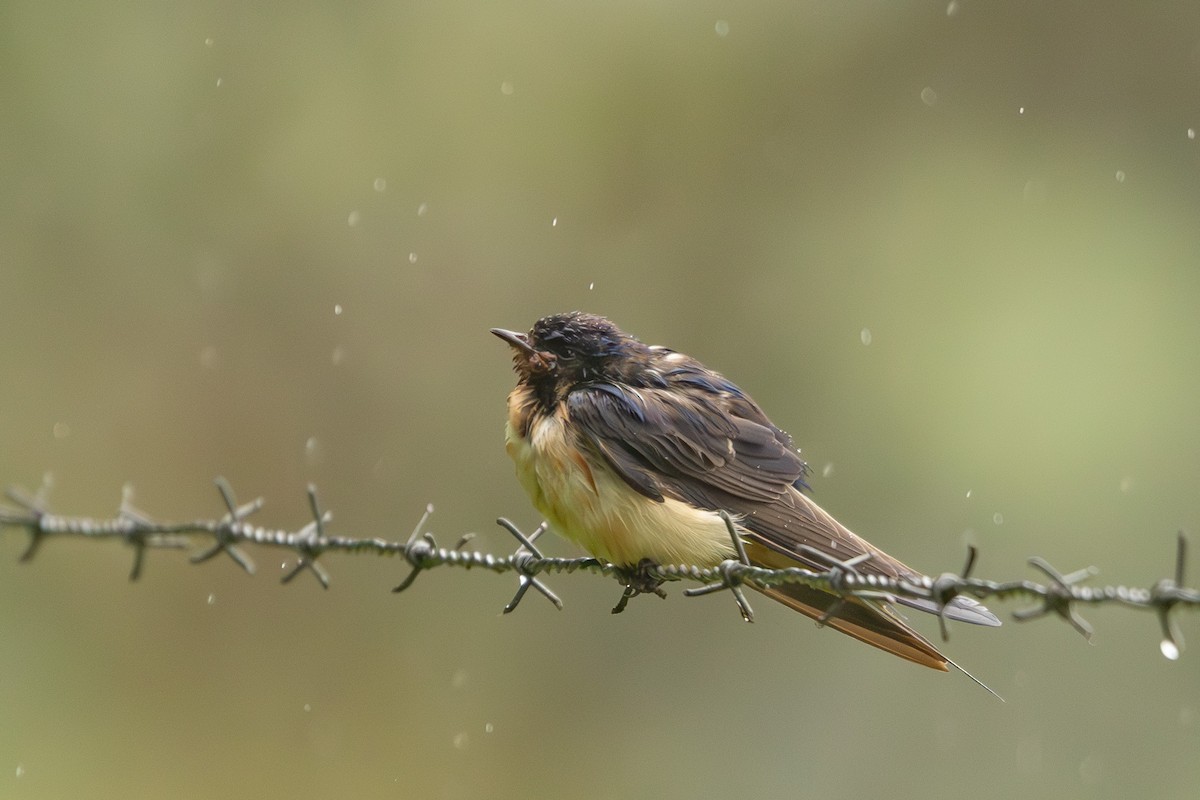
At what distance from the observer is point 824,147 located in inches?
385

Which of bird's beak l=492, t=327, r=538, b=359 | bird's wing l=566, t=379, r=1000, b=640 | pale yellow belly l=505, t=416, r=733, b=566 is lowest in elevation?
pale yellow belly l=505, t=416, r=733, b=566

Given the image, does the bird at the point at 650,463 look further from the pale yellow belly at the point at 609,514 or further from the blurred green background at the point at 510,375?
the blurred green background at the point at 510,375

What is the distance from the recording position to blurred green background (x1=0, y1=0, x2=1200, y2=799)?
7344 millimetres

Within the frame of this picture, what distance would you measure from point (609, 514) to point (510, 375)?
586 cm

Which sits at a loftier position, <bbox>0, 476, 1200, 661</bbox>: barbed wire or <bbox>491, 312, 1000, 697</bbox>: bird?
<bbox>491, 312, 1000, 697</bbox>: bird

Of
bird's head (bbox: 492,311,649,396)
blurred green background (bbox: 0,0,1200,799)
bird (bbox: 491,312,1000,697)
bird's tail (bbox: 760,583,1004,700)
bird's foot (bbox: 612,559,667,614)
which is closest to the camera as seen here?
bird's tail (bbox: 760,583,1004,700)

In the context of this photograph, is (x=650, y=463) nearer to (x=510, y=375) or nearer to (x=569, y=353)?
(x=569, y=353)

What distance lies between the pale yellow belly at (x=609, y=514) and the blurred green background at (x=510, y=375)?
4393mm

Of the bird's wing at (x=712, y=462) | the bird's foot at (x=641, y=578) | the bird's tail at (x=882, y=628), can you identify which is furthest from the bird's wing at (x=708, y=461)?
the bird's tail at (x=882, y=628)

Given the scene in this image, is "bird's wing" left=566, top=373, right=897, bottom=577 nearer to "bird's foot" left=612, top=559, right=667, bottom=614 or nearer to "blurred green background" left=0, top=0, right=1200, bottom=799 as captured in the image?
"bird's foot" left=612, top=559, right=667, bottom=614

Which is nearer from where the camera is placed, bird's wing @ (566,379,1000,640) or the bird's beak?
bird's wing @ (566,379,1000,640)

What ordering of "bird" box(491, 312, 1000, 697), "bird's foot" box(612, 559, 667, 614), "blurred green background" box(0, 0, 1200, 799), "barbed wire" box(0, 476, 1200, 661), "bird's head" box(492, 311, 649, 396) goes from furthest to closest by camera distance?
"blurred green background" box(0, 0, 1200, 799), "bird's head" box(492, 311, 649, 396), "bird" box(491, 312, 1000, 697), "bird's foot" box(612, 559, 667, 614), "barbed wire" box(0, 476, 1200, 661)

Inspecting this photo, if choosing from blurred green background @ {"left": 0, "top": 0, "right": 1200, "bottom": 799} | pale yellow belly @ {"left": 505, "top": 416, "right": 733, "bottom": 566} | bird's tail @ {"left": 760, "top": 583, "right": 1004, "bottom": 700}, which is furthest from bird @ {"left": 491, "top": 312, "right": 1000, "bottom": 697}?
blurred green background @ {"left": 0, "top": 0, "right": 1200, "bottom": 799}

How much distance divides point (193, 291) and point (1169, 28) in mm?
7309
